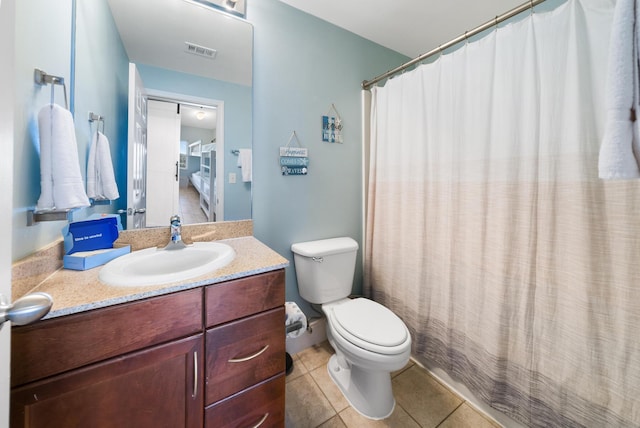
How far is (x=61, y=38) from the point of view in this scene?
83 centimetres

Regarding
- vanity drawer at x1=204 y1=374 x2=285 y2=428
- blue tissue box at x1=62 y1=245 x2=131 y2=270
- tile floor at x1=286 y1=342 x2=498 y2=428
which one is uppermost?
blue tissue box at x1=62 y1=245 x2=131 y2=270

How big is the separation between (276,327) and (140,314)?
46 cm

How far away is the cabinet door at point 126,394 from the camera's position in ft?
1.96

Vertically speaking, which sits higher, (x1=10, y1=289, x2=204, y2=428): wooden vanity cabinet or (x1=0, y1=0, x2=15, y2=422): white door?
(x1=0, y1=0, x2=15, y2=422): white door

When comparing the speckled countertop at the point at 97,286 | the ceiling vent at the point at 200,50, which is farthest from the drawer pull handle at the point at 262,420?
the ceiling vent at the point at 200,50

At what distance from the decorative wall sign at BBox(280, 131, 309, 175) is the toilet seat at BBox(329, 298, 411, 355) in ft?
2.91

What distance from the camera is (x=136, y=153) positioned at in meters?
1.17

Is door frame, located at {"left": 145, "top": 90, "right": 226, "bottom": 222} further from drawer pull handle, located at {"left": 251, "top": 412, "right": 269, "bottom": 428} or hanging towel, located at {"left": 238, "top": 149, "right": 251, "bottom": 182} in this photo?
drawer pull handle, located at {"left": 251, "top": 412, "right": 269, "bottom": 428}

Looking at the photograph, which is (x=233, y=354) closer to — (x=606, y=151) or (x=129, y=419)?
(x=129, y=419)

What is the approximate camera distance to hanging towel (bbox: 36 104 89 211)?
0.73 m

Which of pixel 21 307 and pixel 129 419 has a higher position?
pixel 21 307

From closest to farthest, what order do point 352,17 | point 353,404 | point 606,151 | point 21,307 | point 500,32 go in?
point 21,307
point 606,151
point 500,32
point 353,404
point 352,17

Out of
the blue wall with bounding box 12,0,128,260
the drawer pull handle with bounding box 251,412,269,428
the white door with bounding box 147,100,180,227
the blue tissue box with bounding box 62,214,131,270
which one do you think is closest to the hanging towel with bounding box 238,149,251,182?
the white door with bounding box 147,100,180,227

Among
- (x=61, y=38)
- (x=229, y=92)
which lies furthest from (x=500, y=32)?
(x=61, y=38)
